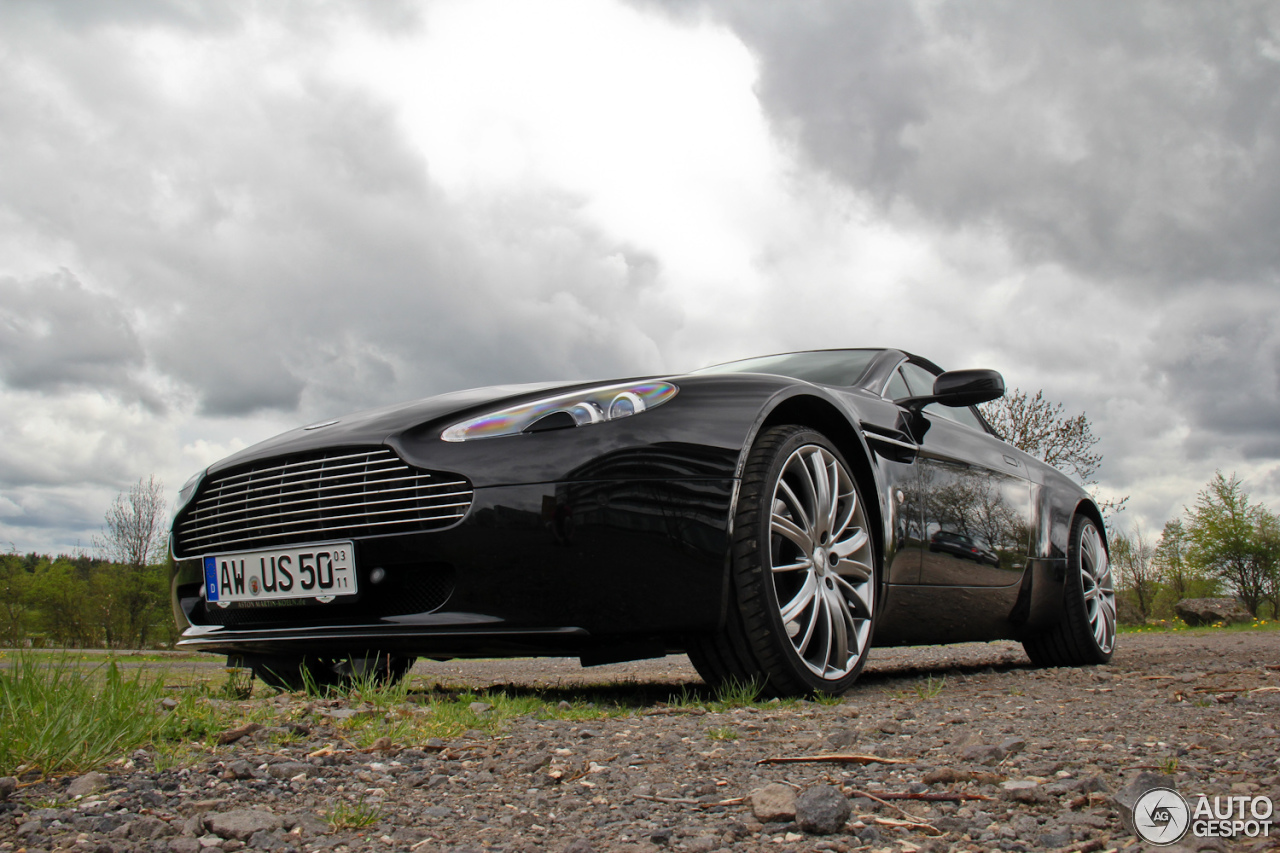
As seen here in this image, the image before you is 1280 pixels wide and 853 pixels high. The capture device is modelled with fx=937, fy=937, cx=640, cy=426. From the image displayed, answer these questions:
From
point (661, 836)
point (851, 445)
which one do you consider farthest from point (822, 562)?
point (661, 836)

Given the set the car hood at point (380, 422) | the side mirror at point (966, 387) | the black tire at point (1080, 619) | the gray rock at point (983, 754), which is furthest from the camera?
the black tire at point (1080, 619)

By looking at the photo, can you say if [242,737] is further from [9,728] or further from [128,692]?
[9,728]

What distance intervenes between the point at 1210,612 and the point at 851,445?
23.8 m

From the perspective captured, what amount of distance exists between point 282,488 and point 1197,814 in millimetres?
2492

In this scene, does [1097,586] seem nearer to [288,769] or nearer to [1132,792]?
[1132,792]


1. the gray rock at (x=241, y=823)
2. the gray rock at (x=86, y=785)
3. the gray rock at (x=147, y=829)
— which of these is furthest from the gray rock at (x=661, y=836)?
the gray rock at (x=86, y=785)

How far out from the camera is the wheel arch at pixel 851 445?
3.18 m

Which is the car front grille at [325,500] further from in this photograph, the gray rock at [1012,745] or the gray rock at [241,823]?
the gray rock at [1012,745]

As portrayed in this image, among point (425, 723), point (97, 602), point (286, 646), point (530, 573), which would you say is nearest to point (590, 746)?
point (425, 723)

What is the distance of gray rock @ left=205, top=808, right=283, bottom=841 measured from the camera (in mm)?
1413

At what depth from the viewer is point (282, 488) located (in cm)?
291

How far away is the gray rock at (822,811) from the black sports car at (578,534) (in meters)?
1.09

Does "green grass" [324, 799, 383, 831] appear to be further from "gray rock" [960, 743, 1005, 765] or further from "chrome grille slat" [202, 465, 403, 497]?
"chrome grille slat" [202, 465, 403, 497]

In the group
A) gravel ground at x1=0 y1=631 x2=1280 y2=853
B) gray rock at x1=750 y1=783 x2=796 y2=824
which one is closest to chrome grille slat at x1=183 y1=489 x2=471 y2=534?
gravel ground at x1=0 y1=631 x2=1280 y2=853
